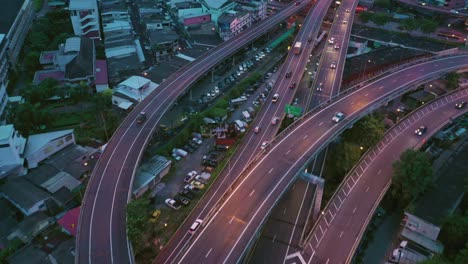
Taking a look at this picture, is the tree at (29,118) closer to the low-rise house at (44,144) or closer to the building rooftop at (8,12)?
the low-rise house at (44,144)

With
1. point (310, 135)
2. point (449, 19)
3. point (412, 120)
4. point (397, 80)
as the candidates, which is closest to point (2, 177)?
point (310, 135)

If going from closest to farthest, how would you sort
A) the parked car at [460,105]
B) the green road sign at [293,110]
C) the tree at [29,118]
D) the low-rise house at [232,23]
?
1. the tree at [29,118]
2. the green road sign at [293,110]
3. the parked car at [460,105]
4. the low-rise house at [232,23]

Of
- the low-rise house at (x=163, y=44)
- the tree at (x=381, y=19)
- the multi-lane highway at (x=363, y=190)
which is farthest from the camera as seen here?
the tree at (x=381, y=19)

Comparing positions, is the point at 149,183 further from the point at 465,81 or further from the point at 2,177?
the point at 465,81

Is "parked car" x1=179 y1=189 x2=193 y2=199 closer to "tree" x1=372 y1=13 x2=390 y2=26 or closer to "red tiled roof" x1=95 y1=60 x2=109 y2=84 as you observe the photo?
"red tiled roof" x1=95 y1=60 x2=109 y2=84

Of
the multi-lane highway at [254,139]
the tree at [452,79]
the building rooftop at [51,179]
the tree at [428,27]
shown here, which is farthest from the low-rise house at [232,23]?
the building rooftop at [51,179]
